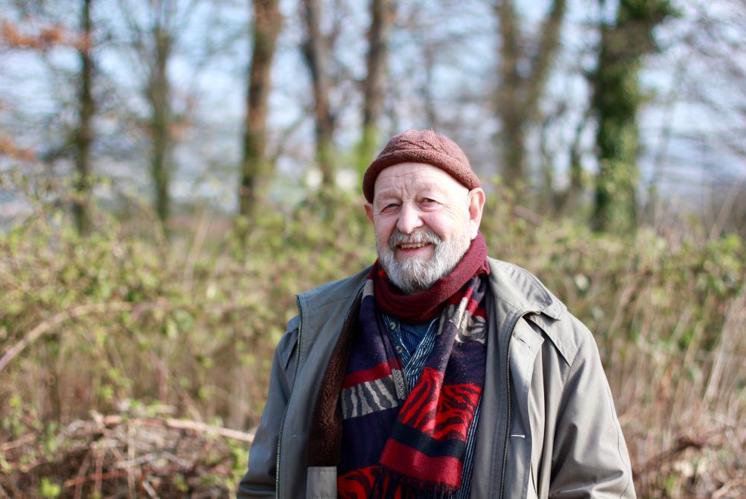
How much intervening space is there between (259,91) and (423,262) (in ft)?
36.3

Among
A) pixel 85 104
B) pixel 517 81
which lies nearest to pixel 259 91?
pixel 85 104

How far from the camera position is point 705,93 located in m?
11.8

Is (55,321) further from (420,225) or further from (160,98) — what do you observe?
(160,98)

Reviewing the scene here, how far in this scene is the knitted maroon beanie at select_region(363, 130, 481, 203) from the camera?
7.82 feet

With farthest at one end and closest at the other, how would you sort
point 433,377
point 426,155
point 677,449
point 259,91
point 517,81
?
point 517,81
point 259,91
point 677,449
point 426,155
point 433,377

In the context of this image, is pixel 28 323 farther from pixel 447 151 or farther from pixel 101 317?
pixel 447 151

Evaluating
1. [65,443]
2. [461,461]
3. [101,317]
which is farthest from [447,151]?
[101,317]

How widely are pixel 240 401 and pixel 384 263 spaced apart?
2763 mm

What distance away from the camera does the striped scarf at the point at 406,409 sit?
214 cm

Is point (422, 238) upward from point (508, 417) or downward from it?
upward

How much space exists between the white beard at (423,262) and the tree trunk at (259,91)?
9.46 meters

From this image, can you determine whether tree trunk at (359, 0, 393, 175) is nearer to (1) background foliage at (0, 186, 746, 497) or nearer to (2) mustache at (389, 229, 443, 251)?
(1) background foliage at (0, 186, 746, 497)

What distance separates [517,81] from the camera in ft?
58.5

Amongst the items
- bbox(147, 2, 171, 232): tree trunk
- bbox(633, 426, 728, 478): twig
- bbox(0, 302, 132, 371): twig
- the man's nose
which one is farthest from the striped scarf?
bbox(147, 2, 171, 232): tree trunk
